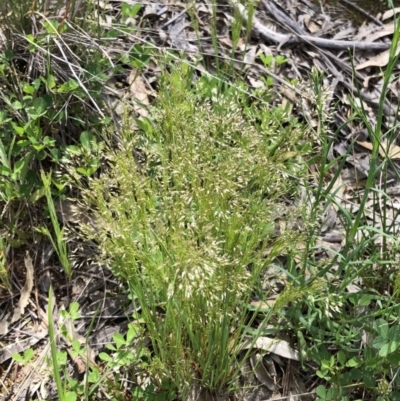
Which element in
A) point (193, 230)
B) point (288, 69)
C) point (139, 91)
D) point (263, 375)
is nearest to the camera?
point (193, 230)

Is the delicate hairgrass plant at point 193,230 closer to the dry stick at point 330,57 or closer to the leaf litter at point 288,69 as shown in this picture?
the leaf litter at point 288,69

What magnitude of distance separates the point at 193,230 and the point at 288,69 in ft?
4.40

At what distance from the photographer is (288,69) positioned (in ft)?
7.80

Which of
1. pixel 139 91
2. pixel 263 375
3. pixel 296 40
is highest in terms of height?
pixel 296 40

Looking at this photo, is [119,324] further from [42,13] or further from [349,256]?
[42,13]

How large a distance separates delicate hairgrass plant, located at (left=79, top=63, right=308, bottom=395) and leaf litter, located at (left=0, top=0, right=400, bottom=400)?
387 mm

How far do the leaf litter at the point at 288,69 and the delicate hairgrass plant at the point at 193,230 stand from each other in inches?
15.2

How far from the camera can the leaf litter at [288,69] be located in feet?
5.92

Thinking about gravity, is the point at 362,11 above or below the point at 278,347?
above

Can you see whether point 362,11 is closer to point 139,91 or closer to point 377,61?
point 377,61

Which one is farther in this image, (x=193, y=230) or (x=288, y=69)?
(x=288, y=69)

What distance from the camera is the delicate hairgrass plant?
1.18 metres

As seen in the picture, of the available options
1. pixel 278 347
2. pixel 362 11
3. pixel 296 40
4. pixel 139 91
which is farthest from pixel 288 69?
pixel 278 347

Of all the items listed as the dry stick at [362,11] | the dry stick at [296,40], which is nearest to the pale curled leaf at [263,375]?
the dry stick at [296,40]
